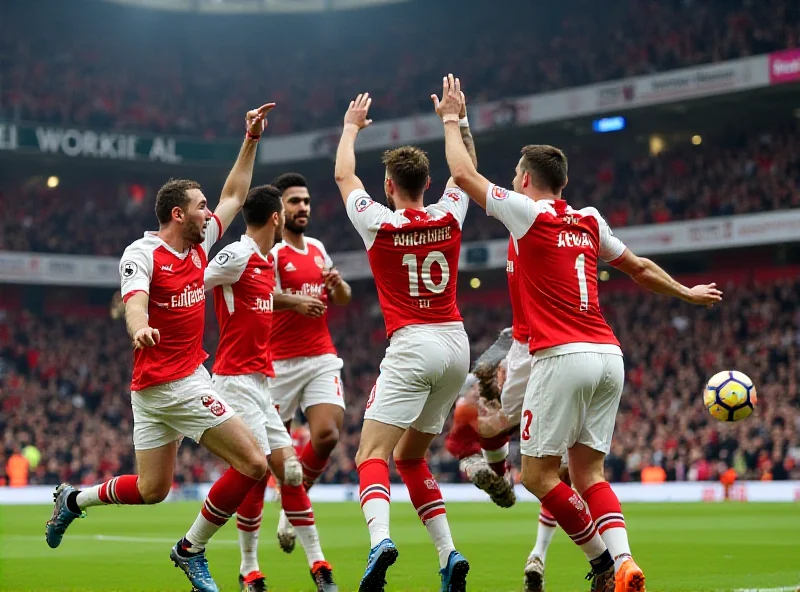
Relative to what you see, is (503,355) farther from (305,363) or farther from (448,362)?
(448,362)

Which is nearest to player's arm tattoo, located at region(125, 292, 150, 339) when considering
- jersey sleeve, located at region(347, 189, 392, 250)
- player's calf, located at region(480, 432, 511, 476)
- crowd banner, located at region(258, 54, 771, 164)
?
jersey sleeve, located at region(347, 189, 392, 250)

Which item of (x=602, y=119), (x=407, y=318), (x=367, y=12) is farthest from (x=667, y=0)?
(x=407, y=318)

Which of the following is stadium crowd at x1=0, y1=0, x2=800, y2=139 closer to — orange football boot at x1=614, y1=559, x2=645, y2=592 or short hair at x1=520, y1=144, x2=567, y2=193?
short hair at x1=520, y1=144, x2=567, y2=193

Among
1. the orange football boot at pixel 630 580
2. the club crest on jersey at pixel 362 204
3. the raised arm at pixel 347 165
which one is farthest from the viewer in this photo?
the raised arm at pixel 347 165

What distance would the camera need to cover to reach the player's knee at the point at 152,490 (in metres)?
8.02

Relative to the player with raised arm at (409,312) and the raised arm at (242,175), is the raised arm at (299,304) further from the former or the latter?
the player with raised arm at (409,312)

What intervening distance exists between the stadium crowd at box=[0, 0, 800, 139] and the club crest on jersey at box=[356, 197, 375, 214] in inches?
1201

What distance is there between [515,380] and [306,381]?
2.31 meters

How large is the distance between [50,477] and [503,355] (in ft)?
88.9

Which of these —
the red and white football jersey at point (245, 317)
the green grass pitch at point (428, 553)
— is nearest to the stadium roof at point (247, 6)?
the green grass pitch at point (428, 553)

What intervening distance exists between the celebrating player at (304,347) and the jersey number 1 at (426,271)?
9.19ft

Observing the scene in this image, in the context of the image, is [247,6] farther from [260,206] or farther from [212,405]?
[212,405]

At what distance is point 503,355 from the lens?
32.8 feet

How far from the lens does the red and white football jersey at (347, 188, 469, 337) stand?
746 cm
